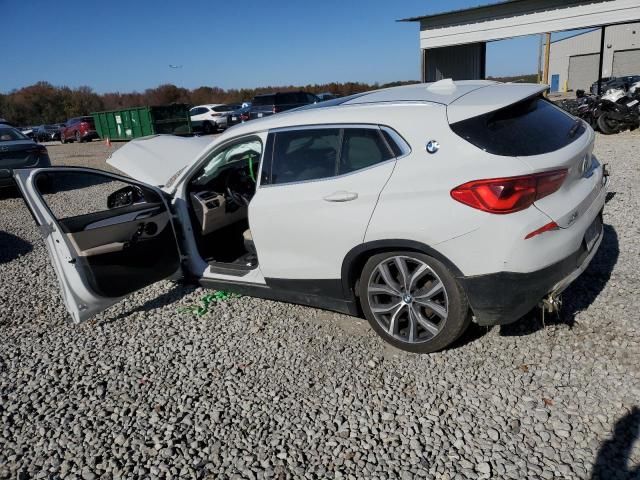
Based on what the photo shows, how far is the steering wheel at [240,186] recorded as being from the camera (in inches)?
185

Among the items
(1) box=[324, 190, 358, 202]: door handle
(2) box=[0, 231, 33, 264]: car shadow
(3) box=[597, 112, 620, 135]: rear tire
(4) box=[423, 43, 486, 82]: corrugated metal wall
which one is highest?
(4) box=[423, 43, 486, 82]: corrugated metal wall

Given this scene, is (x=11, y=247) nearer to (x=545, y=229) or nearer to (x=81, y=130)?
(x=545, y=229)

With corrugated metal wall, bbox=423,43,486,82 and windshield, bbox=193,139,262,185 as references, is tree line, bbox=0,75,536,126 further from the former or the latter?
windshield, bbox=193,139,262,185

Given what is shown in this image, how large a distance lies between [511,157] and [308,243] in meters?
1.43

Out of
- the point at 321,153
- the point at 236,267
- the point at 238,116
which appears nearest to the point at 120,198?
the point at 236,267

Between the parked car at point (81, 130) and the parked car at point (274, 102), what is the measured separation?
1191 cm

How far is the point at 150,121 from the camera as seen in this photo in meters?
22.4

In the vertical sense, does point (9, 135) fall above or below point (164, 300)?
above

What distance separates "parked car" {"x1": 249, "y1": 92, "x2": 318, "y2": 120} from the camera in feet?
70.6

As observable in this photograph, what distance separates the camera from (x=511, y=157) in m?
2.70

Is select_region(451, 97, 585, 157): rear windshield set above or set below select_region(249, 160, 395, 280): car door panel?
above

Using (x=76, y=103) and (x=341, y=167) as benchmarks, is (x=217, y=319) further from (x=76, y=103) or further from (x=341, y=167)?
(x=76, y=103)

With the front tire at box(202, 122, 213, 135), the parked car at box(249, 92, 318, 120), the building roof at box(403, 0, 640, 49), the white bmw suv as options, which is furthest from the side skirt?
the front tire at box(202, 122, 213, 135)

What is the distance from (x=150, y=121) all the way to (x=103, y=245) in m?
20.3
